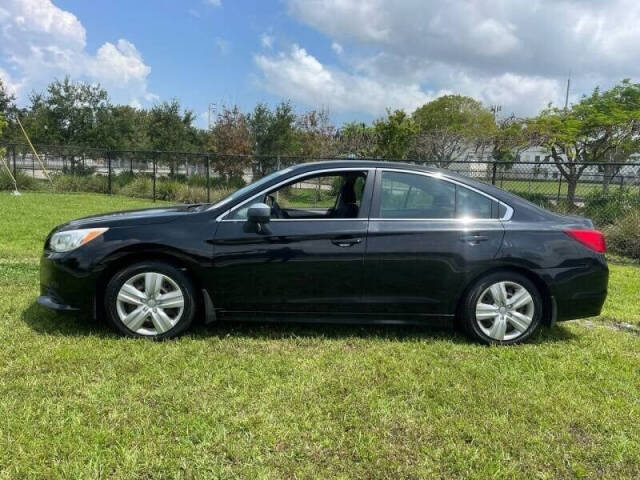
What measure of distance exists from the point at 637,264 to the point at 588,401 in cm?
674

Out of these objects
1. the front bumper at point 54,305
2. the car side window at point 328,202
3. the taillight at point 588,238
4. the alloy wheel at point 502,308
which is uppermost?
the car side window at point 328,202

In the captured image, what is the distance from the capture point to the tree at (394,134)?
22.6 meters

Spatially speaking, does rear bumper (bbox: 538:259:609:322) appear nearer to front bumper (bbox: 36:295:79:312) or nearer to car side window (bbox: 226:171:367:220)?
car side window (bbox: 226:171:367:220)

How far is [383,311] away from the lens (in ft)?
13.3

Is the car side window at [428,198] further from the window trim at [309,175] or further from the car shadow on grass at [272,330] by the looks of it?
the car shadow on grass at [272,330]

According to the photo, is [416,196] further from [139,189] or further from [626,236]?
[139,189]

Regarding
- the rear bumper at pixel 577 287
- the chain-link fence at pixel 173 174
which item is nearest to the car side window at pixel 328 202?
the rear bumper at pixel 577 287

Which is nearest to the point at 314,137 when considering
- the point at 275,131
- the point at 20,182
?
the point at 275,131

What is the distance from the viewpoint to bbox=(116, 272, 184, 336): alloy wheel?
3951mm

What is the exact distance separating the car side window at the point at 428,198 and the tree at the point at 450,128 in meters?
7.73

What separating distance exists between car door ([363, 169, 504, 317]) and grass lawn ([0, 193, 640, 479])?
0.41m

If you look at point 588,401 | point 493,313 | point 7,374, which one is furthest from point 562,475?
point 7,374

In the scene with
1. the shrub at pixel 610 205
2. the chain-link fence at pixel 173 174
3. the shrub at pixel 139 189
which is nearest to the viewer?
the shrub at pixel 610 205

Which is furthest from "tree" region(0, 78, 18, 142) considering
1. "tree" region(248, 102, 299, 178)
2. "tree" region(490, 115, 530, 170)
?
"tree" region(490, 115, 530, 170)
